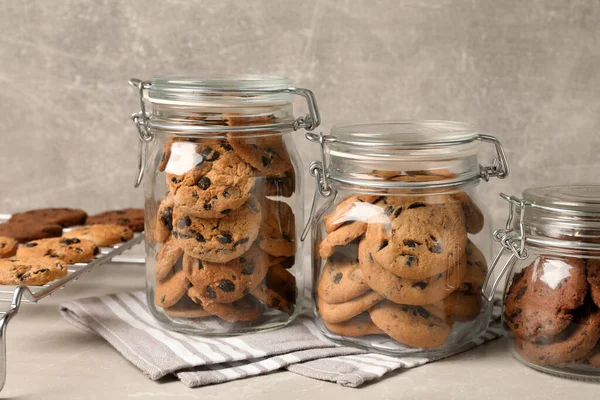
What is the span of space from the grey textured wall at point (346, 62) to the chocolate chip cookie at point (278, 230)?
27.6 inches

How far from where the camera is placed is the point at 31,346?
3.69 ft

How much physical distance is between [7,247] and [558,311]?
2.63 feet

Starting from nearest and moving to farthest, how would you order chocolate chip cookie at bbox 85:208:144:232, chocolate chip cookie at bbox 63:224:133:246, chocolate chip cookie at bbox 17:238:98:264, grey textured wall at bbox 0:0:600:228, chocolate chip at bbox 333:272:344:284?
chocolate chip at bbox 333:272:344:284
chocolate chip cookie at bbox 17:238:98:264
chocolate chip cookie at bbox 63:224:133:246
chocolate chip cookie at bbox 85:208:144:232
grey textured wall at bbox 0:0:600:228

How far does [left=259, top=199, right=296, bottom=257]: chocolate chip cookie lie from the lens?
1.10 metres

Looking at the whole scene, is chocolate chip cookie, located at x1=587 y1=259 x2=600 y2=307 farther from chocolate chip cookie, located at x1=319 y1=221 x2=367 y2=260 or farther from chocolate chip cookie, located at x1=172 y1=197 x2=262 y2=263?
chocolate chip cookie, located at x1=172 y1=197 x2=262 y2=263

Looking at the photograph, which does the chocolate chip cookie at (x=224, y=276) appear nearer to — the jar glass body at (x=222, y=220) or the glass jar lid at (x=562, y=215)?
the jar glass body at (x=222, y=220)

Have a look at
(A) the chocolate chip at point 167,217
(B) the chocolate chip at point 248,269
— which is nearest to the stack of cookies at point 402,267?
(B) the chocolate chip at point 248,269

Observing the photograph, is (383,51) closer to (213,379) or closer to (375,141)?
(375,141)

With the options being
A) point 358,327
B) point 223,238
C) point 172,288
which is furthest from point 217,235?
point 358,327

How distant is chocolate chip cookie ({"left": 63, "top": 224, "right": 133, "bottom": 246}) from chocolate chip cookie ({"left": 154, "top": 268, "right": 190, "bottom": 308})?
0.82ft

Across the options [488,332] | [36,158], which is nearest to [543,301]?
[488,332]

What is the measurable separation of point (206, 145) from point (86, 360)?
32cm

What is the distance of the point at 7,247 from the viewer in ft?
4.09

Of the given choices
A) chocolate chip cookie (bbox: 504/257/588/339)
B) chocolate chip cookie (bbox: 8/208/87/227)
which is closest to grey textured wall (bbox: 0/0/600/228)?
chocolate chip cookie (bbox: 8/208/87/227)
